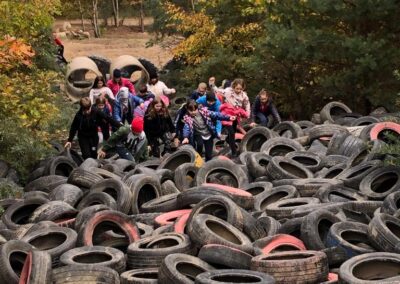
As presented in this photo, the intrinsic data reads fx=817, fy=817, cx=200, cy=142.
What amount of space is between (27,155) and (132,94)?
4.34 metres

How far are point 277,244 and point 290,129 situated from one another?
28.1 feet

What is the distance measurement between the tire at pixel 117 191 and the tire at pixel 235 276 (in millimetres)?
3764

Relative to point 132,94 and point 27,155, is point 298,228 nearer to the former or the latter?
point 27,155

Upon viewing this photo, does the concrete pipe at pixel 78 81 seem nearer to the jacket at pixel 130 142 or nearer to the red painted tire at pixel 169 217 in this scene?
the jacket at pixel 130 142

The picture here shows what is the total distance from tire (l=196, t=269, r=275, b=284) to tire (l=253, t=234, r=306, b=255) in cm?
90

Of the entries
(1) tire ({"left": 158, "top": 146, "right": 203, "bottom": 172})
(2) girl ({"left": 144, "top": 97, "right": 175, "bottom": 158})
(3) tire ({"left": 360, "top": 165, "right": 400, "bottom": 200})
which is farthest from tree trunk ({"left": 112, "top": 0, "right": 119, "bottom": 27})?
(3) tire ({"left": 360, "top": 165, "right": 400, "bottom": 200})

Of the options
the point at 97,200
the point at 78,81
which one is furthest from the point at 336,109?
the point at 78,81

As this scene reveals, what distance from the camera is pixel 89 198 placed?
12828 mm

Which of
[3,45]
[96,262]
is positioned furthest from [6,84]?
[96,262]

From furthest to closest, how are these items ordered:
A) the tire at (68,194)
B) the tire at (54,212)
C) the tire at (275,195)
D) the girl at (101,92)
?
the girl at (101,92)
the tire at (68,194)
the tire at (275,195)
the tire at (54,212)

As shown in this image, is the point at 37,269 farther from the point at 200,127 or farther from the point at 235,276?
the point at 200,127

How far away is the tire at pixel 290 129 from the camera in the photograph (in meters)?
18.3

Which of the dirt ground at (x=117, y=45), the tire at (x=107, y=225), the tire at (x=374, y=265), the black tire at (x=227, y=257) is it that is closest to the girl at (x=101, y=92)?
the tire at (x=107, y=225)

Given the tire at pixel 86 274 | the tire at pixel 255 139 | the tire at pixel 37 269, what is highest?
the tire at pixel 37 269
